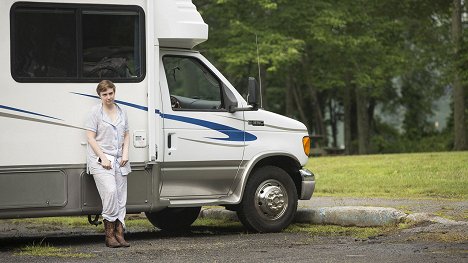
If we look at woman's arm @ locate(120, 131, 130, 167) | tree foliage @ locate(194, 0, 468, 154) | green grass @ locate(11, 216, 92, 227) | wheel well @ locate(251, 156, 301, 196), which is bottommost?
green grass @ locate(11, 216, 92, 227)

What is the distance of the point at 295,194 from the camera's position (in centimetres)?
1321

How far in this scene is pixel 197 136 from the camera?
40.9 feet

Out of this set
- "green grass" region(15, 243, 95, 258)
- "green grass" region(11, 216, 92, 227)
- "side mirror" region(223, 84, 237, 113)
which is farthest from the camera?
"green grass" region(11, 216, 92, 227)

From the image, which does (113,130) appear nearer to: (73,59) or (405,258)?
(73,59)

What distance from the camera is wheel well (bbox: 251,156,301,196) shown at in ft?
43.1

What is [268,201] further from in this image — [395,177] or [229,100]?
[395,177]

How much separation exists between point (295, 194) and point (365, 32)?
26807mm

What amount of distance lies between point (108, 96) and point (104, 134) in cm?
42

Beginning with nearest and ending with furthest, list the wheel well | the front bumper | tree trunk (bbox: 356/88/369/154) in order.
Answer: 1. the wheel well
2. the front bumper
3. tree trunk (bbox: 356/88/369/154)

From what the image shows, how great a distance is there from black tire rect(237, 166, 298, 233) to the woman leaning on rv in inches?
73.8

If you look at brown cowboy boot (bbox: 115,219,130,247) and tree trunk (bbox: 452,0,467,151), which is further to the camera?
tree trunk (bbox: 452,0,467,151)

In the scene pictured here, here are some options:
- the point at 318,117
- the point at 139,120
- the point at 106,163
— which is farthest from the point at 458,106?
the point at 106,163

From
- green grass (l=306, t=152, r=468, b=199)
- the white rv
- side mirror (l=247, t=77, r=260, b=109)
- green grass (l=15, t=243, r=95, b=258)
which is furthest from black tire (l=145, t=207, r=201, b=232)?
green grass (l=306, t=152, r=468, b=199)

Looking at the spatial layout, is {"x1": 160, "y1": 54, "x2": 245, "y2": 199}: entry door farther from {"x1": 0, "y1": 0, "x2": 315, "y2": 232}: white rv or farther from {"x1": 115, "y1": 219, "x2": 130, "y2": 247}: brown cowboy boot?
{"x1": 115, "y1": 219, "x2": 130, "y2": 247}: brown cowboy boot
